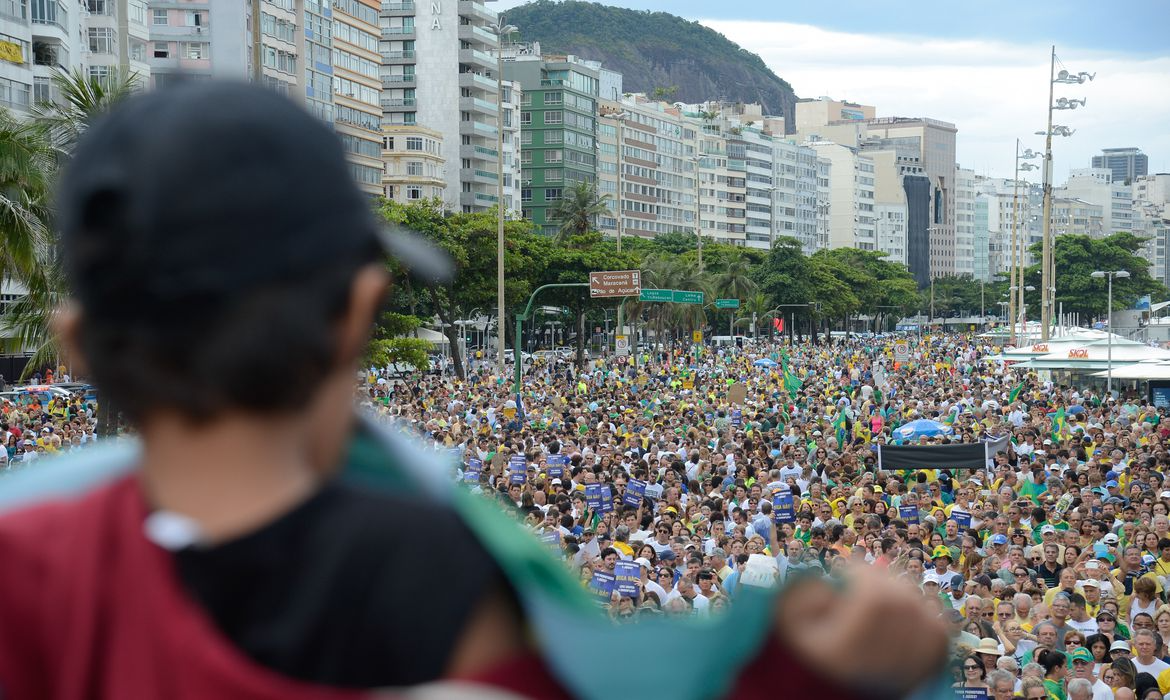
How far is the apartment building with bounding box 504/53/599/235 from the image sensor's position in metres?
133

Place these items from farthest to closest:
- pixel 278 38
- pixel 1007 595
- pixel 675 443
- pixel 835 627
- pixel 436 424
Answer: pixel 278 38
pixel 436 424
pixel 675 443
pixel 1007 595
pixel 835 627

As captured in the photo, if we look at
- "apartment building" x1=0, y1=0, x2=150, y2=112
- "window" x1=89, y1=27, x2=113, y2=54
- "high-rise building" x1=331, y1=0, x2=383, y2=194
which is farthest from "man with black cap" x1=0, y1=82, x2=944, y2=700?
"high-rise building" x1=331, y1=0, x2=383, y2=194

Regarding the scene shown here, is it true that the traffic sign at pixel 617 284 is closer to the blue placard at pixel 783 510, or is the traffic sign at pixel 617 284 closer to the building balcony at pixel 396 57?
the blue placard at pixel 783 510

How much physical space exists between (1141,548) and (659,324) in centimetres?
7576

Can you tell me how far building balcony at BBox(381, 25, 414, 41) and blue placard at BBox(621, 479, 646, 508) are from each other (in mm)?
99783

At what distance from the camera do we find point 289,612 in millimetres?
1008

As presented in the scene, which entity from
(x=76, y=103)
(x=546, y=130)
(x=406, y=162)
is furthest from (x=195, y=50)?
(x=76, y=103)

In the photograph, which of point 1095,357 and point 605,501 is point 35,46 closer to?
point 1095,357

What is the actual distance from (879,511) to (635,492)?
2.77 metres

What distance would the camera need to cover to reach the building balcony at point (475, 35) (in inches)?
4395

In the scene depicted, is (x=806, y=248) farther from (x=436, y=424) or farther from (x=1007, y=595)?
(x=1007, y=595)

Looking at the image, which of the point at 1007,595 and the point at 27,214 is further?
the point at 27,214

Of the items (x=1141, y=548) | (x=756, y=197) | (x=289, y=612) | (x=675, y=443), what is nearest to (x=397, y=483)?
(x=289, y=612)

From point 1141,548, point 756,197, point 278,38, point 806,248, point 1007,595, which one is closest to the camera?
point 1007,595
